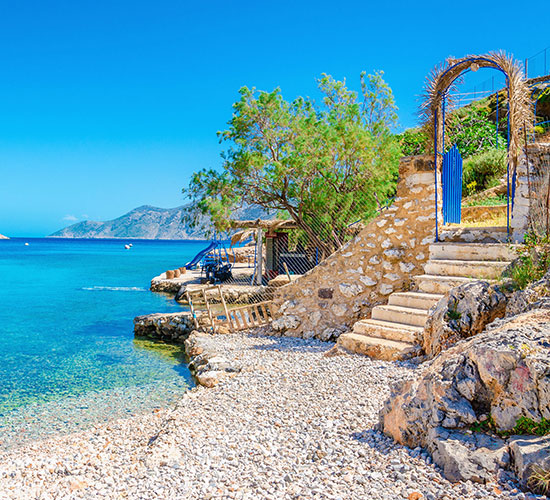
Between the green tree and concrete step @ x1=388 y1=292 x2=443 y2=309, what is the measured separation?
628 centimetres

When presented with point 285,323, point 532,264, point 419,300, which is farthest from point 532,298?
point 285,323

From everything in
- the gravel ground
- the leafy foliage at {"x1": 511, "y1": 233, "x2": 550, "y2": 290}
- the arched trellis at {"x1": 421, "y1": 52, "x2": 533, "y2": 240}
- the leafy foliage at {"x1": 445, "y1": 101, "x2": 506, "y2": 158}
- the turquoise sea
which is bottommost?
the turquoise sea

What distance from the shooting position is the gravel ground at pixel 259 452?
10.0ft

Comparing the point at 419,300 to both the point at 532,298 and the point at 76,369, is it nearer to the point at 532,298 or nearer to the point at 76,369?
the point at 532,298

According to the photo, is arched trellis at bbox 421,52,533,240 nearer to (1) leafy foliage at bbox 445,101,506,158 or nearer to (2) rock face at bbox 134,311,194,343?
(2) rock face at bbox 134,311,194,343

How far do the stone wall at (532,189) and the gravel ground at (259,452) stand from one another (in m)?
2.71

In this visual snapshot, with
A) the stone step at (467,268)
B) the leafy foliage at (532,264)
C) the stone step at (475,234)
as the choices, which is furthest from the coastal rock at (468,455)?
the stone step at (475,234)

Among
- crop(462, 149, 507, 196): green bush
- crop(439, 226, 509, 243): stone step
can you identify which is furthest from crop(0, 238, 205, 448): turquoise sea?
crop(462, 149, 507, 196): green bush

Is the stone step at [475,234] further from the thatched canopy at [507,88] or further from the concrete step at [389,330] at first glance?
the concrete step at [389,330]

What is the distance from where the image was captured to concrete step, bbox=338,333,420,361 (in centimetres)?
584

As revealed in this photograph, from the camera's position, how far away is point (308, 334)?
859 centimetres

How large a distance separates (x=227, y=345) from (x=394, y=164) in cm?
850

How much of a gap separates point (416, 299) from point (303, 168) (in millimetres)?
7388

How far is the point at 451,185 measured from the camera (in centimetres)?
823
